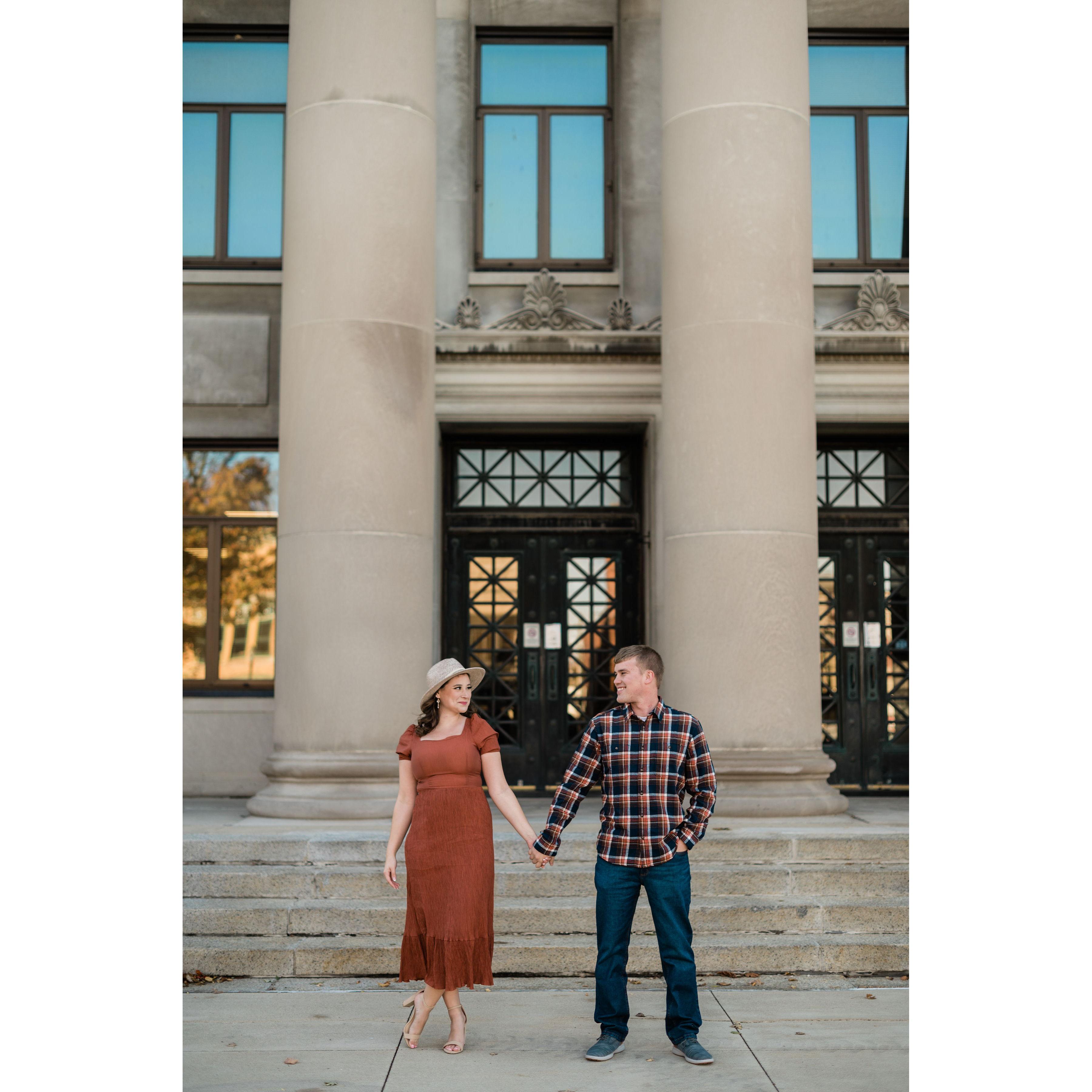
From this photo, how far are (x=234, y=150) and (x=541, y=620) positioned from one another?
6185mm

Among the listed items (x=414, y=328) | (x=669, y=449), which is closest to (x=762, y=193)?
(x=669, y=449)

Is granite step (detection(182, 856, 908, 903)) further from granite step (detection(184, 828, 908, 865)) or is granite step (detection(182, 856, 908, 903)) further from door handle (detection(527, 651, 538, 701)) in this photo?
Result: door handle (detection(527, 651, 538, 701))

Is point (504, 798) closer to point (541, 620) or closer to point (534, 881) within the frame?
point (534, 881)

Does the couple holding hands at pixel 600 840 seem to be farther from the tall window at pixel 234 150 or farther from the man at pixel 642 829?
the tall window at pixel 234 150

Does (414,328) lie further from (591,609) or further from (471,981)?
(471,981)

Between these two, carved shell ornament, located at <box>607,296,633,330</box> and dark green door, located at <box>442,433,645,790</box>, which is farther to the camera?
dark green door, located at <box>442,433,645,790</box>

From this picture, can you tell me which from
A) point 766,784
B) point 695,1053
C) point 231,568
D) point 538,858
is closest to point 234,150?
point 231,568

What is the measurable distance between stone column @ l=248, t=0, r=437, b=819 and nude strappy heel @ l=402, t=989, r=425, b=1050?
3.37 m

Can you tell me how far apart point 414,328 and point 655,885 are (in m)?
5.89

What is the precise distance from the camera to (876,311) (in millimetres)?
13297

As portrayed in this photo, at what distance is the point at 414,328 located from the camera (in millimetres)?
10555

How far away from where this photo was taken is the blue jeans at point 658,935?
6070 millimetres

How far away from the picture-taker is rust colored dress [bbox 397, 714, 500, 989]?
239 inches

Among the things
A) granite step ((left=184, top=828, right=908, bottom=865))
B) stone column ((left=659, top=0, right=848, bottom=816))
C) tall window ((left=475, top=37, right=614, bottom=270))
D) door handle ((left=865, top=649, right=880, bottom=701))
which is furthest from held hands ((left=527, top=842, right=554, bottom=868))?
tall window ((left=475, top=37, right=614, bottom=270))
